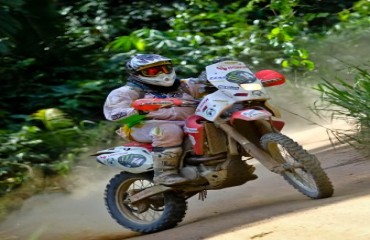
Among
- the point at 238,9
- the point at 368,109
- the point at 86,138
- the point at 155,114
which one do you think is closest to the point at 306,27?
the point at 238,9

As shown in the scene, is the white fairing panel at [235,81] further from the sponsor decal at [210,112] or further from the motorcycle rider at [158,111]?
the motorcycle rider at [158,111]

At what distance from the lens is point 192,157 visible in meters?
6.47

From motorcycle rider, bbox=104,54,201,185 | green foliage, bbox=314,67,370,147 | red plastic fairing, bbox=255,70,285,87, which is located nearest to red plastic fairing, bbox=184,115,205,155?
motorcycle rider, bbox=104,54,201,185

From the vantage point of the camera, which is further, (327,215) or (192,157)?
(192,157)

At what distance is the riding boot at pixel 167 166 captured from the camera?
20.9ft

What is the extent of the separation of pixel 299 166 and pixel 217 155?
0.74 meters

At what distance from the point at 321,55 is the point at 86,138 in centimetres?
483

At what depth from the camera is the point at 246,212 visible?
6164 mm

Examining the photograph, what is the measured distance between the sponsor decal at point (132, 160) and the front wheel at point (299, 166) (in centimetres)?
106

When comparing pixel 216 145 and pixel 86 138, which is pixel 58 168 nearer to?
pixel 86 138

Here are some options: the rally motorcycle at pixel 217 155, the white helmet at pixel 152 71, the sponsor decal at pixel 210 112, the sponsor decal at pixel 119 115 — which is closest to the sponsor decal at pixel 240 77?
the rally motorcycle at pixel 217 155

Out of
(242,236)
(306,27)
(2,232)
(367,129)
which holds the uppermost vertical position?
(242,236)

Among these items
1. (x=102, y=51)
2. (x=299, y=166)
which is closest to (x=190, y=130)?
(x=299, y=166)

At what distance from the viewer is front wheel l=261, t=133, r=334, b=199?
5816 millimetres
